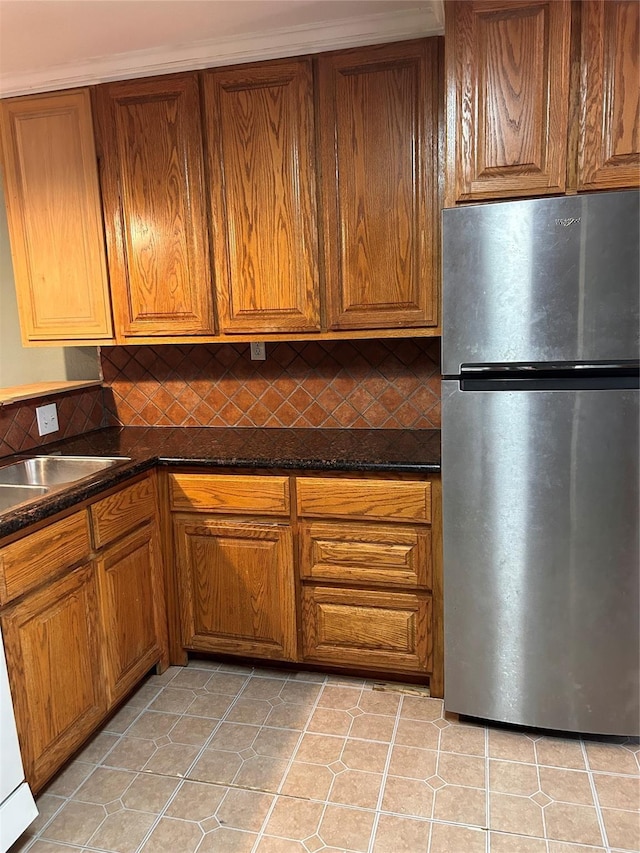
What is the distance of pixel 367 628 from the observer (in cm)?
226

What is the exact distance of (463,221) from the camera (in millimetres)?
1811

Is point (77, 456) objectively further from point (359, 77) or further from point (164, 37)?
point (359, 77)

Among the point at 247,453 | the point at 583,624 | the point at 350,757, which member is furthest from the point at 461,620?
the point at 247,453

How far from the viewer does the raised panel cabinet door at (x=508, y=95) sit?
1771mm

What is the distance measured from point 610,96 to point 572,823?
6.44 feet

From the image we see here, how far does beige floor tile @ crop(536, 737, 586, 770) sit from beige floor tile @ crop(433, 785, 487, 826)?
268mm

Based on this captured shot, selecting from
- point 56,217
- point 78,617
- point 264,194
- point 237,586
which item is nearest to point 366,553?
point 237,586

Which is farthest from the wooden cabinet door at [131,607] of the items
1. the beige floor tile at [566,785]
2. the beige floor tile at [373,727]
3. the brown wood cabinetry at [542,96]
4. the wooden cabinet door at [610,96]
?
the wooden cabinet door at [610,96]

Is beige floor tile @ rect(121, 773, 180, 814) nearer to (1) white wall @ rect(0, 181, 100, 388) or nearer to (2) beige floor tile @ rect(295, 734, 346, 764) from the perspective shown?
(2) beige floor tile @ rect(295, 734, 346, 764)

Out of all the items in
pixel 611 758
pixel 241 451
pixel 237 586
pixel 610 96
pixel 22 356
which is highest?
pixel 610 96

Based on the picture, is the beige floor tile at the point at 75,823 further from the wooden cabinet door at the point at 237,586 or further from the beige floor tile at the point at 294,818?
the wooden cabinet door at the point at 237,586

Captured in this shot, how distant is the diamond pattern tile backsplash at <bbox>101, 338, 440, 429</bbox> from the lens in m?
2.58

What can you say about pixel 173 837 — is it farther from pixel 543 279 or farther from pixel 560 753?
pixel 543 279

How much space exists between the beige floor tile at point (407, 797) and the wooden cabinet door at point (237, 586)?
24.7 inches
